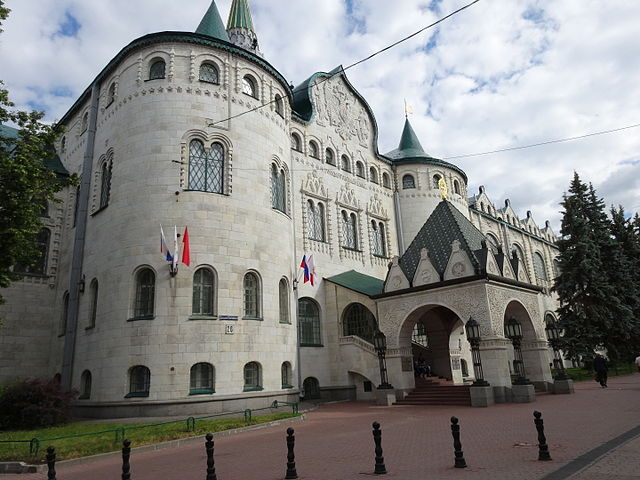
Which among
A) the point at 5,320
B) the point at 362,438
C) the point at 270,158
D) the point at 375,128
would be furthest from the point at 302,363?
the point at 375,128

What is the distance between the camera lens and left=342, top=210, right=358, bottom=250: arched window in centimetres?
3130

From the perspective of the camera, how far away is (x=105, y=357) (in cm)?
2003

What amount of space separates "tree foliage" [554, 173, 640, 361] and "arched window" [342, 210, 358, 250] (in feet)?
51.2

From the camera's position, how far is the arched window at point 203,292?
20.4 meters

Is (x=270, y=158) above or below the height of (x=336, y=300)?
above

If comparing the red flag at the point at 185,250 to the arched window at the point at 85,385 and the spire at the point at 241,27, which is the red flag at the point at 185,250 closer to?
the arched window at the point at 85,385

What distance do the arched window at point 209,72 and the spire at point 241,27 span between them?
1876 cm

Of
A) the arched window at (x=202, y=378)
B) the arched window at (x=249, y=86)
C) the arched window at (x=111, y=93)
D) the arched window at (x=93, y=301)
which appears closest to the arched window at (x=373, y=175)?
the arched window at (x=249, y=86)

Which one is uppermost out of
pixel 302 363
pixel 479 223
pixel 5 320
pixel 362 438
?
pixel 479 223

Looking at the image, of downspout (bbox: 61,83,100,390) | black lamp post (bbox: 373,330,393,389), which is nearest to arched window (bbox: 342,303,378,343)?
black lamp post (bbox: 373,330,393,389)

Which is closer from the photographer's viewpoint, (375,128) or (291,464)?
(291,464)

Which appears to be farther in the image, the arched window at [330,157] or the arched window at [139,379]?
the arched window at [330,157]

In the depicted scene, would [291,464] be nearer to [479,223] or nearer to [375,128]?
[375,128]

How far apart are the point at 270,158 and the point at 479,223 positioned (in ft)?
96.6
